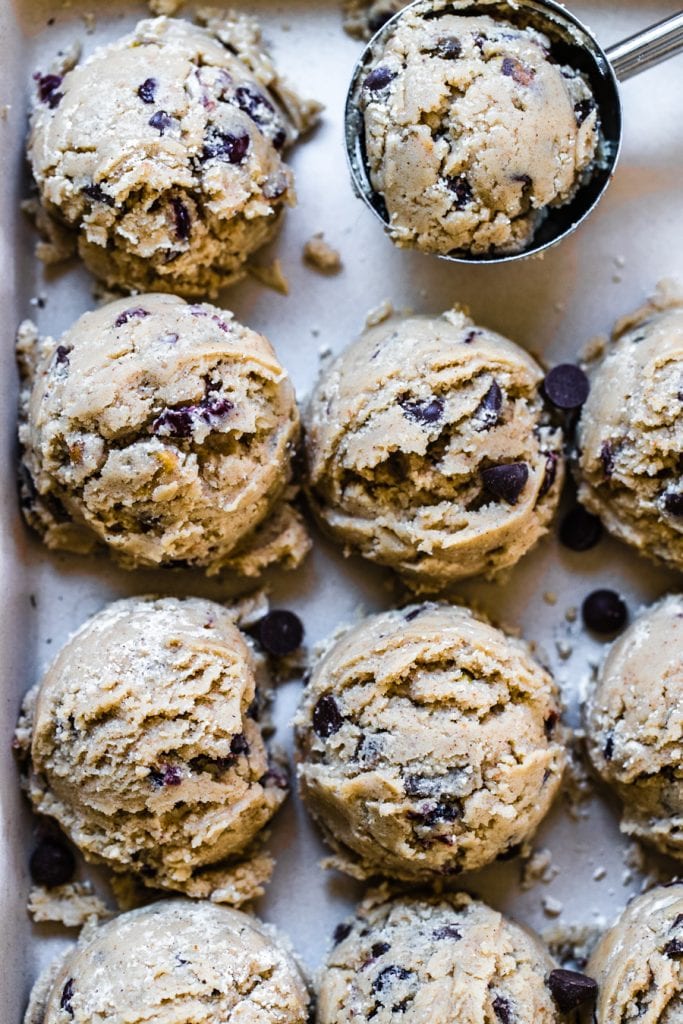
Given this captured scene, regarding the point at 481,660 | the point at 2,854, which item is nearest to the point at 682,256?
the point at 481,660

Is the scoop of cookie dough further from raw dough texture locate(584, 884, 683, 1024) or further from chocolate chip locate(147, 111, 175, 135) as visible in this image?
raw dough texture locate(584, 884, 683, 1024)

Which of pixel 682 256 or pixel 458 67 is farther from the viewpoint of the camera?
pixel 682 256

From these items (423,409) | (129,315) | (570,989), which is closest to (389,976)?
(570,989)

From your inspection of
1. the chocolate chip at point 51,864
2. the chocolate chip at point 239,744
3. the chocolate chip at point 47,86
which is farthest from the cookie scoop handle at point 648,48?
the chocolate chip at point 51,864

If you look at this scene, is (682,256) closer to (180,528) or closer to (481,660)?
(481,660)

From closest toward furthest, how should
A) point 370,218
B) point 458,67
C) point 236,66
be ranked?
point 458,67 → point 236,66 → point 370,218

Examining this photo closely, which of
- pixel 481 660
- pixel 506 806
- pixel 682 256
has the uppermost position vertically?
pixel 682 256

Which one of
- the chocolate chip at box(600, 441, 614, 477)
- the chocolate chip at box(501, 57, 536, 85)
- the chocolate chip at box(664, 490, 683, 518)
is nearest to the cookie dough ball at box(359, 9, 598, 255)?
the chocolate chip at box(501, 57, 536, 85)
